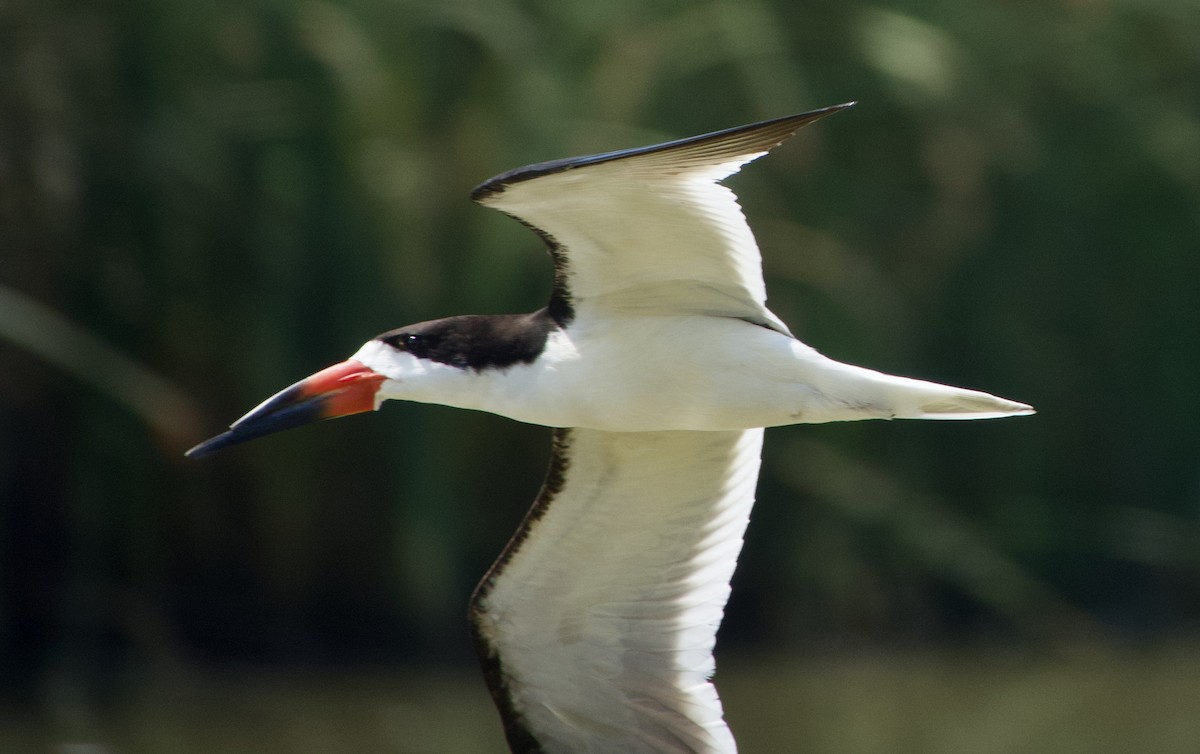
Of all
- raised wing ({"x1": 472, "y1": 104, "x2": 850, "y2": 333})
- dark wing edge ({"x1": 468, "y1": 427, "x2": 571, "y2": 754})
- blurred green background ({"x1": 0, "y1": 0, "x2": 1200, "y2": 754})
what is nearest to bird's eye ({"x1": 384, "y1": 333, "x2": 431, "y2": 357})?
raised wing ({"x1": 472, "y1": 104, "x2": 850, "y2": 333})

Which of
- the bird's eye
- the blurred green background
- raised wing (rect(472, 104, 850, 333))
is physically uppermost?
raised wing (rect(472, 104, 850, 333))

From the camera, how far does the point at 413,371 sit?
3.62m

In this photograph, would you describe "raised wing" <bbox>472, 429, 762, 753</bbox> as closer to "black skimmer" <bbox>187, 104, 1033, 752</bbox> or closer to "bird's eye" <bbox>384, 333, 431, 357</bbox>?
"black skimmer" <bbox>187, 104, 1033, 752</bbox>

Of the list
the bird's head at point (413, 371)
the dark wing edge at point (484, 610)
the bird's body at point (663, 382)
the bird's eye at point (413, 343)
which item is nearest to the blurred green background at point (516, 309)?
the dark wing edge at point (484, 610)

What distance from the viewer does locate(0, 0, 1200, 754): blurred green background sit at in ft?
19.5

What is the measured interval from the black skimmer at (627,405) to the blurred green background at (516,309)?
73.0 inches

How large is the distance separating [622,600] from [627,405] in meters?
0.66

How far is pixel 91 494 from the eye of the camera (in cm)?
594

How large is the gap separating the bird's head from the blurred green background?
213cm

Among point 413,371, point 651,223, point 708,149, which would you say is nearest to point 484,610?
point 413,371

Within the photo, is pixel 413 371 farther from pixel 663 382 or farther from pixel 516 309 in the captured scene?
pixel 516 309

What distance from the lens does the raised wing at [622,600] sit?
13.1 feet

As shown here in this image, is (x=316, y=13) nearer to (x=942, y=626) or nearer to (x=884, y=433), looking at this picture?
(x=884, y=433)

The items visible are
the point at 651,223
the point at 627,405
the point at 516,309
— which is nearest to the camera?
the point at 651,223
